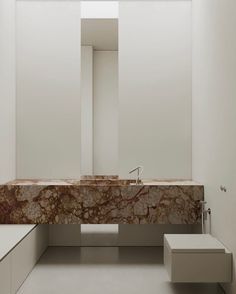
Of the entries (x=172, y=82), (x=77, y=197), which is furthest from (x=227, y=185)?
(x=172, y=82)

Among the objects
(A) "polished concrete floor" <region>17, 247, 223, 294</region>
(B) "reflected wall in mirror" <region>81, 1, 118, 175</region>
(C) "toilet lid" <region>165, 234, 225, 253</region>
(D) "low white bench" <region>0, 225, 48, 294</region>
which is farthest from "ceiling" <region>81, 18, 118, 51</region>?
(C) "toilet lid" <region>165, 234, 225, 253</region>

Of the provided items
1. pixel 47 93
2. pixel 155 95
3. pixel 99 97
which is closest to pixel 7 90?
pixel 47 93

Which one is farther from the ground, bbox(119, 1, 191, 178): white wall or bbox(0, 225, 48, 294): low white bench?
bbox(119, 1, 191, 178): white wall

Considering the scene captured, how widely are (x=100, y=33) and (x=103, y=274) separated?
2576 mm

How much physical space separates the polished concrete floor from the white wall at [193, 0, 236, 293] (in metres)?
0.55

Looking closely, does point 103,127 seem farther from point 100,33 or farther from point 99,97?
point 100,33

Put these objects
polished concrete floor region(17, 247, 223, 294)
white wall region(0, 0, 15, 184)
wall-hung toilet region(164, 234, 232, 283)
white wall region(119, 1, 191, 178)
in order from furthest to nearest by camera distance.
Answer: white wall region(119, 1, 191, 178), white wall region(0, 0, 15, 184), polished concrete floor region(17, 247, 223, 294), wall-hung toilet region(164, 234, 232, 283)

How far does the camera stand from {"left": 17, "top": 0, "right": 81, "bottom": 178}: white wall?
462cm

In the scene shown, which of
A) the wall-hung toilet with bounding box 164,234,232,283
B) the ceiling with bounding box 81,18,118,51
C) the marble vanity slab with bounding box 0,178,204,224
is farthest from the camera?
the ceiling with bounding box 81,18,118,51

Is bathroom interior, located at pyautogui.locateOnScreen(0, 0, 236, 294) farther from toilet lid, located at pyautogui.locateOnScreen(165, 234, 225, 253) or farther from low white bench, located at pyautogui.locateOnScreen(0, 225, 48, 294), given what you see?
toilet lid, located at pyautogui.locateOnScreen(165, 234, 225, 253)

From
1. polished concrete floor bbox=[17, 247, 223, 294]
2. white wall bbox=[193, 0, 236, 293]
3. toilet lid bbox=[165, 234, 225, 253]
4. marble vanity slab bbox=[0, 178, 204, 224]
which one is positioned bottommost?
polished concrete floor bbox=[17, 247, 223, 294]

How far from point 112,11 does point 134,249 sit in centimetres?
253

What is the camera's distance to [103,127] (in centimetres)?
486

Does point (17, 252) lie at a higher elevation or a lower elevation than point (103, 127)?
lower
